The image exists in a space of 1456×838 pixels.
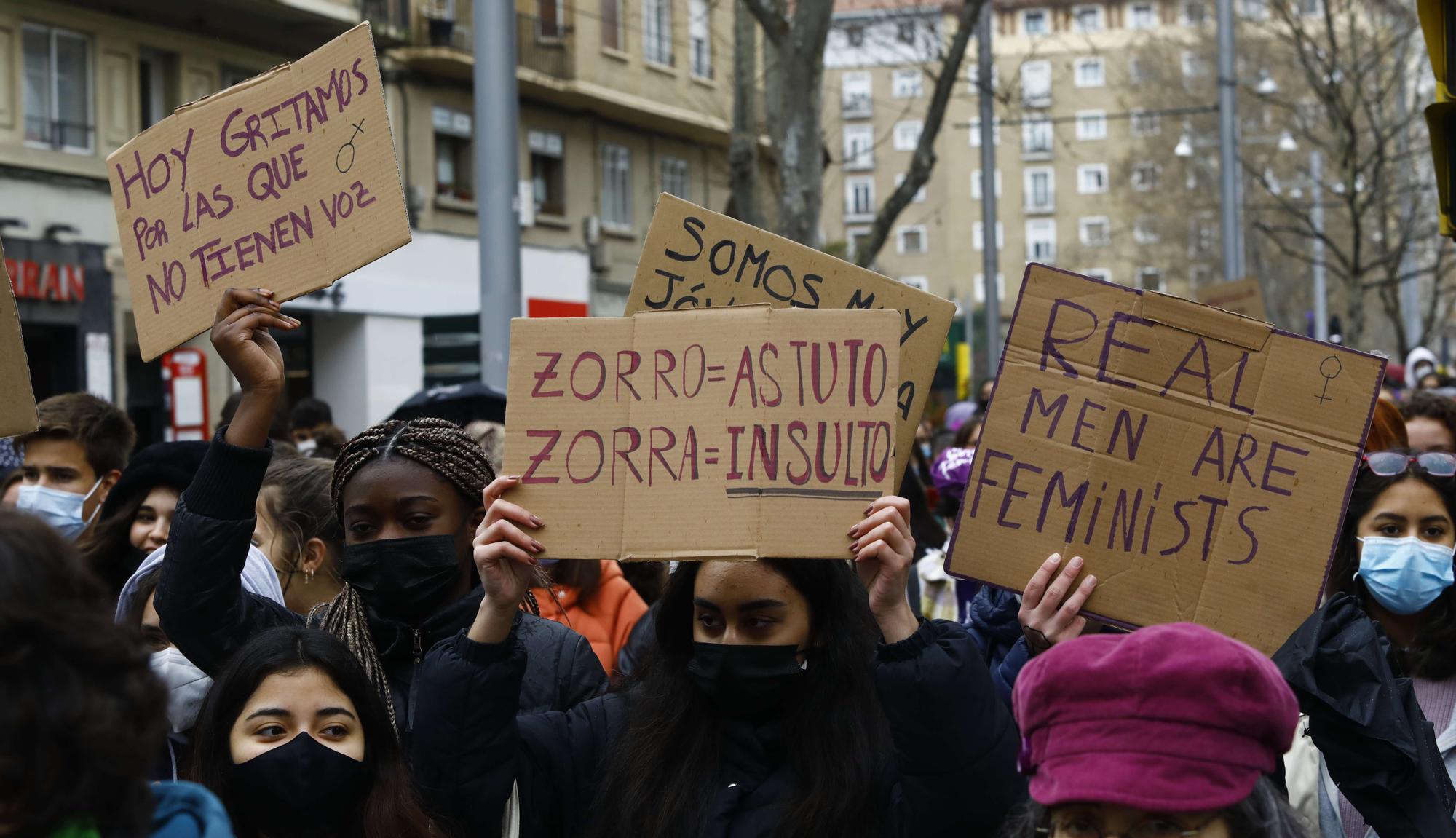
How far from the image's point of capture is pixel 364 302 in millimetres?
21625

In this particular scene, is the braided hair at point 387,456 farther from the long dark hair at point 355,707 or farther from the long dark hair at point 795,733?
the long dark hair at point 795,733

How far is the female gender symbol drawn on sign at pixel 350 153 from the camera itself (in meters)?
3.62

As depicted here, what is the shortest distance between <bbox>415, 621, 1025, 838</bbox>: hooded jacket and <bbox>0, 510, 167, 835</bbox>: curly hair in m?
1.17

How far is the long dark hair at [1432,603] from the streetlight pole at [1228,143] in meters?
18.6

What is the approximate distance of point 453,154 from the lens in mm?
23531

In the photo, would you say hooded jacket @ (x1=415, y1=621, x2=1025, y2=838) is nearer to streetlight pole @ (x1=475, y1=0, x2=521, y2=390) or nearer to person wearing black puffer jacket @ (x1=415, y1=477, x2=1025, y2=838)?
person wearing black puffer jacket @ (x1=415, y1=477, x2=1025, y2=838)

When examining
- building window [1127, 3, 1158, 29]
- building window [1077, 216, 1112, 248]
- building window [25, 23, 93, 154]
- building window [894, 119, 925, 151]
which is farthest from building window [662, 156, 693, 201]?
building window [1127, 3, 1158, 29]

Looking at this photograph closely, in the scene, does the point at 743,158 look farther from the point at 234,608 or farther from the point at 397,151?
the point at 234,608

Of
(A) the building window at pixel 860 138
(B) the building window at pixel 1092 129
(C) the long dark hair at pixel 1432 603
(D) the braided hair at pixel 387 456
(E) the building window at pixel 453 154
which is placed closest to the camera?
(D) the braided hair at pixel 387 456

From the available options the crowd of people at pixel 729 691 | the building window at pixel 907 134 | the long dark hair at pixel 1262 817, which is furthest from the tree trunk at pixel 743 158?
the building window at pixel 907 134

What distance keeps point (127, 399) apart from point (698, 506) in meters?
17.3

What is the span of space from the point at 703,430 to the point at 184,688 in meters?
1.25

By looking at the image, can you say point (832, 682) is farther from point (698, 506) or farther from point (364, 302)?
point (364, 302)

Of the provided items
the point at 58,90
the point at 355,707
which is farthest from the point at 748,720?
the point at 58,90
